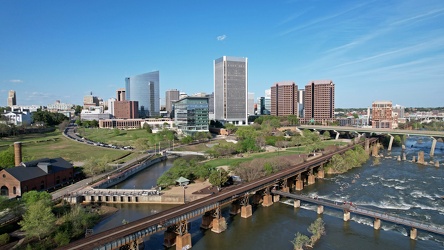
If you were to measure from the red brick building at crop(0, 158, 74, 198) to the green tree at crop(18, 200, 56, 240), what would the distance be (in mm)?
14776

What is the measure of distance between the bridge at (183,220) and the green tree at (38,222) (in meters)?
8.11

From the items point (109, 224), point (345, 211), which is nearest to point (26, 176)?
point (109, 224)

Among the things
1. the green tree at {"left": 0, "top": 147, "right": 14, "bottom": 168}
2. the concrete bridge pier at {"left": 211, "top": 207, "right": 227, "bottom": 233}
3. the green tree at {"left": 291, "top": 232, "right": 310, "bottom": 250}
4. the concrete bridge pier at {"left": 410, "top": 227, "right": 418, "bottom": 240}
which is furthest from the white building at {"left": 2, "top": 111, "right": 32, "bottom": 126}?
the concrete bridge pier at {"left": 410, "top": 227, "right": 418, "bottom": 240}

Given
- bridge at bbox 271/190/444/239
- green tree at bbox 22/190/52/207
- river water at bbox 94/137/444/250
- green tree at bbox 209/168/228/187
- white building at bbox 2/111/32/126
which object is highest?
white building at bbox 2/111/32/126

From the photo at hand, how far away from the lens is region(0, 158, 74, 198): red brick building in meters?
44.8

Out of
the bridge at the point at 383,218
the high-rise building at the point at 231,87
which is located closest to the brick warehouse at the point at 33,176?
the bridge at the point at 383,218

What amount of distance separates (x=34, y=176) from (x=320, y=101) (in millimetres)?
157473

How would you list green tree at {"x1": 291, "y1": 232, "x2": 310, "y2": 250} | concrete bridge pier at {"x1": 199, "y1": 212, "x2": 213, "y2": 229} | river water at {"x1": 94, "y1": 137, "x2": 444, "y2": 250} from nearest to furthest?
1. green tree at {"x1": 291, "y1": 232, "x2": 310, "y2": 250}
2. river water at {"x1": 94, "y1": 137, "x2": 444, "y2": 250}
3. concrete bridge pier at {"x1": 199, "y1": 212, "x2": 213, "y2": 229}

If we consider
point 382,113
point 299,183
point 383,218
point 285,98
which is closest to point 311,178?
point 299,183

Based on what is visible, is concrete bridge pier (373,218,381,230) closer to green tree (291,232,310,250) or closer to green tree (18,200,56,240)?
green tree (291,232,310,250)

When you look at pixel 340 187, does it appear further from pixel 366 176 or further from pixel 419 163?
pixel 419 163

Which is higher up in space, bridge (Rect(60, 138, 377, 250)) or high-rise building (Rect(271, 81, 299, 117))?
high-rise building (Rect(271, 81, 299, 117))

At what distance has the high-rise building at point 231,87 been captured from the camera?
16488cm

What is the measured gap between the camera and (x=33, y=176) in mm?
47844
